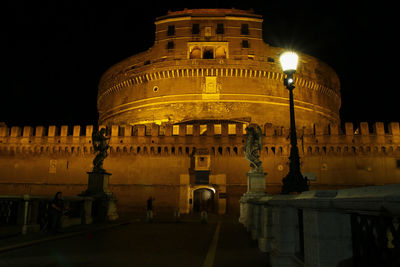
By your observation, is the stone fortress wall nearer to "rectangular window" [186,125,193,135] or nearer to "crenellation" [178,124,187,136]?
"crenellation" [178,124,187,136]

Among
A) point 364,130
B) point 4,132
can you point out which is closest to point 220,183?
point 364,130

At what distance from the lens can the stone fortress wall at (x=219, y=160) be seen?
2331 cm

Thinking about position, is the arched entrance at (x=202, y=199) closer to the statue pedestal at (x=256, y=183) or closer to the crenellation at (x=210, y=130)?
the crenellation at (x=210, y=130)

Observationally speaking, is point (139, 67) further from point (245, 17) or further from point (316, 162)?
point (316, 162)

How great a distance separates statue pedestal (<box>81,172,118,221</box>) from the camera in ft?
43.1

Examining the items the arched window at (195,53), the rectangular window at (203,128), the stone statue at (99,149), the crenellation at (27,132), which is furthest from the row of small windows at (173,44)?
the stone statue at (99,149)

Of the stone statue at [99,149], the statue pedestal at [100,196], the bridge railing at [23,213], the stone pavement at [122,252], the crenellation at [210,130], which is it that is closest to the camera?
the stone pavement at [122,252]

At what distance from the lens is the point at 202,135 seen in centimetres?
2416

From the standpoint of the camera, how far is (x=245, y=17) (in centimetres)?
3294

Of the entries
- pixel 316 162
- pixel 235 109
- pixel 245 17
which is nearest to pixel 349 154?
pixel 316 162

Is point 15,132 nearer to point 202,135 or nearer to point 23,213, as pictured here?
point 202,135

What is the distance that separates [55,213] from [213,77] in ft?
78.7

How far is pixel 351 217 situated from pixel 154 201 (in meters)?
21.9

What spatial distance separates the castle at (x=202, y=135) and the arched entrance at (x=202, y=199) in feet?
0.25
